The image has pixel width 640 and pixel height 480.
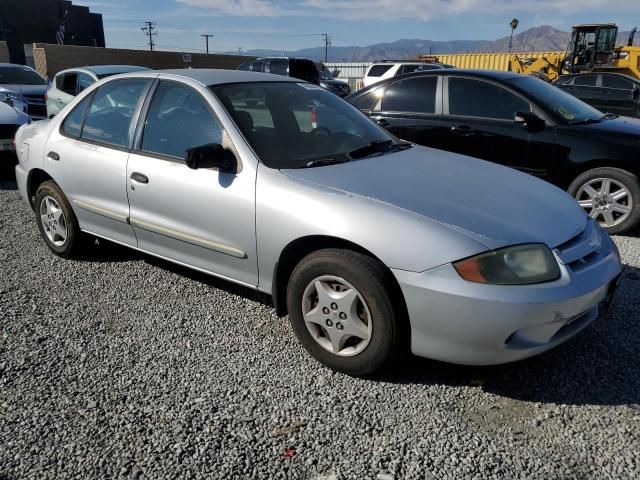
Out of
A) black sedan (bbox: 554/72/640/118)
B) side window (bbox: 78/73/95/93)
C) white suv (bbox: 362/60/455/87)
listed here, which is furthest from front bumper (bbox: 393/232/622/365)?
white suv (bbox: 362/60/455/87)

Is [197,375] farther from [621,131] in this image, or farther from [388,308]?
[621,131]

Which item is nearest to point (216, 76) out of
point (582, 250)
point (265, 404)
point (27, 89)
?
point (265, 404)

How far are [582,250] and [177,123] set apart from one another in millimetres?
2585

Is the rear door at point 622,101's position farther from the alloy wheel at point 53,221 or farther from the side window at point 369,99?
the alloy wheel at point 53,221

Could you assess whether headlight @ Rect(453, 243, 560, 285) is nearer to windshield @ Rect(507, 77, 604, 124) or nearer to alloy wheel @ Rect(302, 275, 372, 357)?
alloy wheel @ Rect(302, 275, 372, 357)

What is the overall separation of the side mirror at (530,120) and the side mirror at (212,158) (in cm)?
346

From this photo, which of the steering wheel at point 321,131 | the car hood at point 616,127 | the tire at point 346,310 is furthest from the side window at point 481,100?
the tire at point 346,310

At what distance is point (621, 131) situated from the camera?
5.21 metres

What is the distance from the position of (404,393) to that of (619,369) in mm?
1219

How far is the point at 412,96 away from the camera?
6262mm

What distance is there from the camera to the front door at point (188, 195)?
311cm

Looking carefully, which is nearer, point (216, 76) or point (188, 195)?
point (188, 195)

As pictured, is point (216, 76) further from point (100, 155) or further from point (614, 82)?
point (614, 82)

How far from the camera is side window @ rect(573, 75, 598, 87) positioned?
44.3ft
